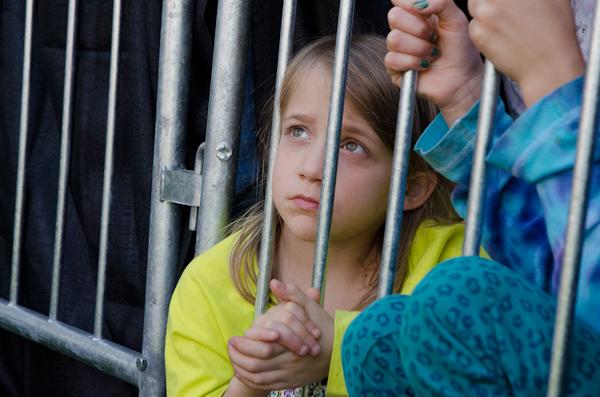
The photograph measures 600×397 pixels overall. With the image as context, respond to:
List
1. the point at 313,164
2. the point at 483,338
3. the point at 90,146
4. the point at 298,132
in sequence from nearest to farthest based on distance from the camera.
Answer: the point at 483,338 < the point at 313,164 < the point at 298,132 < the point at 90,146

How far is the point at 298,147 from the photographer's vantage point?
4.84 ft

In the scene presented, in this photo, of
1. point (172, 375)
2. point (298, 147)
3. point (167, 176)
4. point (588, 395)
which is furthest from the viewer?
point (167, 176)

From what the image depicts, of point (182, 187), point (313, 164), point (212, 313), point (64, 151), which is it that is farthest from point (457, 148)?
point (64, 151)

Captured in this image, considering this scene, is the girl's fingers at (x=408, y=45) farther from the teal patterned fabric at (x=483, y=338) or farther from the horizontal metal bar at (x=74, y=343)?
the horizontal metal bar at (x=74, y=343)

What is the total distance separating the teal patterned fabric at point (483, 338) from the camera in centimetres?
86

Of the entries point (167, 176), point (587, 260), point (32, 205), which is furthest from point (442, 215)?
point (32, 205)

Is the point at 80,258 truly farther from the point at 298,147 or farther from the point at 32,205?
the point at 298,147

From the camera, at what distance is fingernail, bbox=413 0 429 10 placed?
1.13 meters

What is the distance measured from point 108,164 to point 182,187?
0.19 meters

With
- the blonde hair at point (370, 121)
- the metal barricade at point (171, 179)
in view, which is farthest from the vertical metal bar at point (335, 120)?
the blonde hair at point (370, 121)

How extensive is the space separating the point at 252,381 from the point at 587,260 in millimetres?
468

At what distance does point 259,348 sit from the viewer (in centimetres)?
120

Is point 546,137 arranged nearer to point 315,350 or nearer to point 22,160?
point 315,350

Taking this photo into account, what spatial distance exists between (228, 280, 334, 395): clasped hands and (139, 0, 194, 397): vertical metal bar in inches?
21.0
